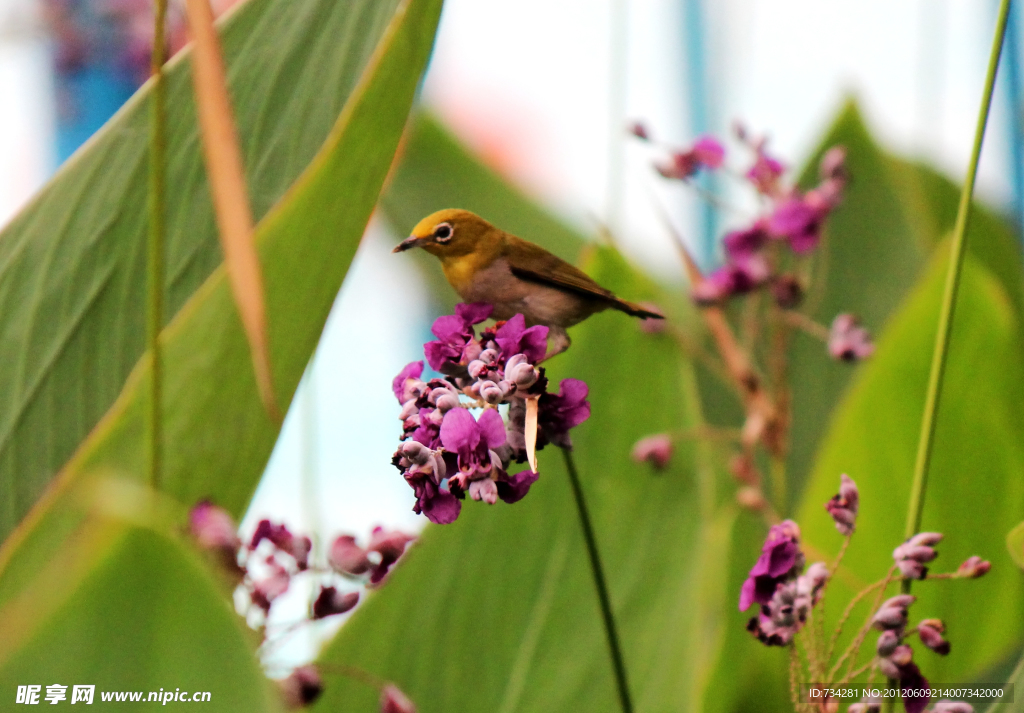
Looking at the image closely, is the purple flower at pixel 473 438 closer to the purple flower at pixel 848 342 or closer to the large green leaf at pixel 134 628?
the large green leaf at pixel 134 628

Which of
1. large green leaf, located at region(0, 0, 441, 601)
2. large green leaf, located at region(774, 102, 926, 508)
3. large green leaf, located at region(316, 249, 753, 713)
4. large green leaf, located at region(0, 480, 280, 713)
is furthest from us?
large green leaf, located at region(774, 102, 926, 508)

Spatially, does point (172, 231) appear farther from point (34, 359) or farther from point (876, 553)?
point (876, 553)

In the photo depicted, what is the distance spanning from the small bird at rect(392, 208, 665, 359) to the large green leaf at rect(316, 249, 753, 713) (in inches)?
5.7

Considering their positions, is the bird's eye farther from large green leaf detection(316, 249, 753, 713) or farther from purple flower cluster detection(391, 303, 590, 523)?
large green leaf detection(316, 249, 753, 713)

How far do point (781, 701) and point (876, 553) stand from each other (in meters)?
0.11

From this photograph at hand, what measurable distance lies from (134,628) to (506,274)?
0.41 feet

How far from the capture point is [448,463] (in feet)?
0.67

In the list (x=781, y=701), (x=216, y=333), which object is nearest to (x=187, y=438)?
(x=216, y=333)

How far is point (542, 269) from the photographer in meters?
0.24

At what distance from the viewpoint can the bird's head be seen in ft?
0.77

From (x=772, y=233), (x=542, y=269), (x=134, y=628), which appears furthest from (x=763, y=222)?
(x=134, y=628)

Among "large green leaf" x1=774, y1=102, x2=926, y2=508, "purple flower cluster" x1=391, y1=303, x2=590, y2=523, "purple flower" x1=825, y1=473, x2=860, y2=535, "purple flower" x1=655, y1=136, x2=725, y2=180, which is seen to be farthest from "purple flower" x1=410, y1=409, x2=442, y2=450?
"large green leaf" x1=774, y1=102, x2=926, y2=508

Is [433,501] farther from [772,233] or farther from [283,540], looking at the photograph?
[772,233]

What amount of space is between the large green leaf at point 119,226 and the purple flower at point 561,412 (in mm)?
137
